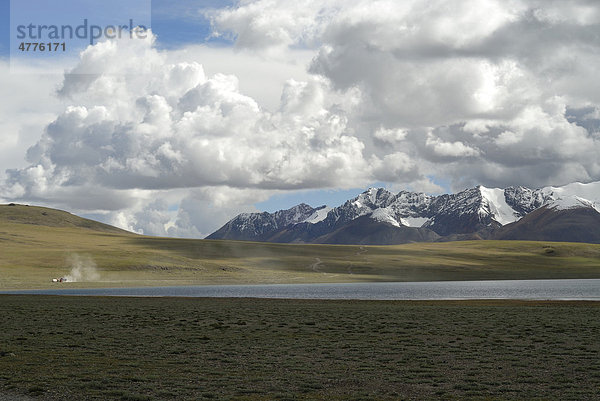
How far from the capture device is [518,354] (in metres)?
32.4

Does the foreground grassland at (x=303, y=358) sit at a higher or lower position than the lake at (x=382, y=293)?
higher

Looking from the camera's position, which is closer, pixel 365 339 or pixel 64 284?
pixel 365 339

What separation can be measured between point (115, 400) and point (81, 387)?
112 inches

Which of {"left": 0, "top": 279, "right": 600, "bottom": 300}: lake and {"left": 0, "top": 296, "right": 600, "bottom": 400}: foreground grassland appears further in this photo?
{"left": 0, "top": 279, "right": 600, "bottom": 300}: lake

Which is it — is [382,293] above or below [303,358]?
below

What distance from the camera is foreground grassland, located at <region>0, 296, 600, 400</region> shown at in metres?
23.5

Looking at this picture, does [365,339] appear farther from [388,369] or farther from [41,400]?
[41,400]

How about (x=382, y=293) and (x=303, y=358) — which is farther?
(x=382, y=293)

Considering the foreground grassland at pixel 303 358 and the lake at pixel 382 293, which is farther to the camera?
the lake at pixel 382 293

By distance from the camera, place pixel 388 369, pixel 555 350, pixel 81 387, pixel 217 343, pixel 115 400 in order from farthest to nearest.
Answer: pixel 217 343 < pixel 555 350 < pixel 388 369 < pixel 81 387 < pixel 115 400

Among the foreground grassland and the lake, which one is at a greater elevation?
the foreground grassland

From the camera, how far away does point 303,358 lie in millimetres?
32031

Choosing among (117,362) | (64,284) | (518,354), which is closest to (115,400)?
(117,362)

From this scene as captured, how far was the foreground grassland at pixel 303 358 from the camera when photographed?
23.5 meters
